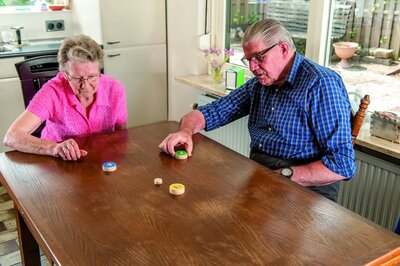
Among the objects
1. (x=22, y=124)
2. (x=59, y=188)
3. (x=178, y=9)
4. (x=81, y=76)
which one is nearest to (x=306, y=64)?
(x=81, y=76)

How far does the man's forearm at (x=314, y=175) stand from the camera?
5.50 feet

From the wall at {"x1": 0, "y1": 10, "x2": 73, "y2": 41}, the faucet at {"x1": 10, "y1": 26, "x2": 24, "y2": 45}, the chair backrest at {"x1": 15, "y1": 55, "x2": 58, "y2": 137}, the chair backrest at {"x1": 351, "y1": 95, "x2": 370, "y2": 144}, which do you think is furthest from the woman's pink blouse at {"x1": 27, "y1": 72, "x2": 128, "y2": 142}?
the wall at {"x1": 0, "y1": 10, "x2": 73, "y2": 41}

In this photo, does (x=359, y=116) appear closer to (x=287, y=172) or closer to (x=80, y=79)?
(x=287, y=172)

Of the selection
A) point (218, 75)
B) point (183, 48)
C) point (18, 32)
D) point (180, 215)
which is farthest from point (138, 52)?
point (180, 215)

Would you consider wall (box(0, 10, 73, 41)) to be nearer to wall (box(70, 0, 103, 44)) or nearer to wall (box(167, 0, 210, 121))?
wall (box(70, 0, 103, 44))

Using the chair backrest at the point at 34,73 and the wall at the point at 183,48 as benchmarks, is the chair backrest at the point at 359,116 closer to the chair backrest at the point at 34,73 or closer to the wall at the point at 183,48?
the chair backrest at the point at 34,73

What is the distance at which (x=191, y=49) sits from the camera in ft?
11.2

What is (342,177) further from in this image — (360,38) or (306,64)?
(360,38)

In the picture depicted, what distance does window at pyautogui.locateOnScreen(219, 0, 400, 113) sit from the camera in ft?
7.50

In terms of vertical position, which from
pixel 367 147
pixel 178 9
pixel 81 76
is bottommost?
pixel 367 147

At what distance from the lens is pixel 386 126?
82.0 inches

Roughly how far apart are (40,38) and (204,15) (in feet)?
4.76

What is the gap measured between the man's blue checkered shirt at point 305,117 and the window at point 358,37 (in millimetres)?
605

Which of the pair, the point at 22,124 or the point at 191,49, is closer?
the point at 22,124
